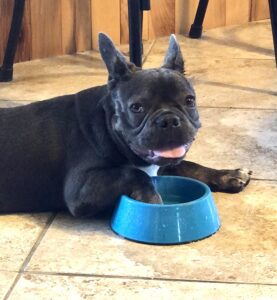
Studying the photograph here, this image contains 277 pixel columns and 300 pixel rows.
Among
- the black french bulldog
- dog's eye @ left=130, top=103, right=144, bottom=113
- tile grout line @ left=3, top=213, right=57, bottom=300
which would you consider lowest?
tile grout line @ left=3, top=213, right=57, bottom=300

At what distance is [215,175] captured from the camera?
240 centimetres

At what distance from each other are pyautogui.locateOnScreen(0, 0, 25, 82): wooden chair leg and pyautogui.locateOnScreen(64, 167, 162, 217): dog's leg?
1437 millimetres

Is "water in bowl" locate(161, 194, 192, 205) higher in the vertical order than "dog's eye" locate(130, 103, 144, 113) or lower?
lower

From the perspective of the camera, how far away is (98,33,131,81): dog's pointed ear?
2.19m

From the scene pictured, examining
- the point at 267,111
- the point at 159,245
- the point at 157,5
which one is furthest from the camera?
the point at 157,5

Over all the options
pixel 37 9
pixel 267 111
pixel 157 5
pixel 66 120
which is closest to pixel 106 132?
pixel 66 120

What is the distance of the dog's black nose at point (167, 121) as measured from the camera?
6.66 feet

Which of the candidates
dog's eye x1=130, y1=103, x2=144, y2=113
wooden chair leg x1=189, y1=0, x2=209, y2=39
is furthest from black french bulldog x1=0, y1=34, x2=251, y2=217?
wooden chair leg x1=189, y1=0, x2=209, y2=39

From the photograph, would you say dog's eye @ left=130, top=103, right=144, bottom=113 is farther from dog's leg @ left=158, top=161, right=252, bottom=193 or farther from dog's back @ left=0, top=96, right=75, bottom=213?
dog's leg @ left=158, top=161, right=252, bottom=193

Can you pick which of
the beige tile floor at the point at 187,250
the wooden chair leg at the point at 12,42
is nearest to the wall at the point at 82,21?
the wooden chair leg at the point at 12,42

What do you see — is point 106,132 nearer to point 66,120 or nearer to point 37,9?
point 66,120

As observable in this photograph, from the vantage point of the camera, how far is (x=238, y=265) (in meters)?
1.95

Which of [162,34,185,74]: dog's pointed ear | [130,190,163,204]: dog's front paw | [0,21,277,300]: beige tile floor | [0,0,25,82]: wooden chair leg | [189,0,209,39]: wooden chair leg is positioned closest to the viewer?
[0,21,277,300]: beige tile floor

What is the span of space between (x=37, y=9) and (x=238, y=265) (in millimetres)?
2143
